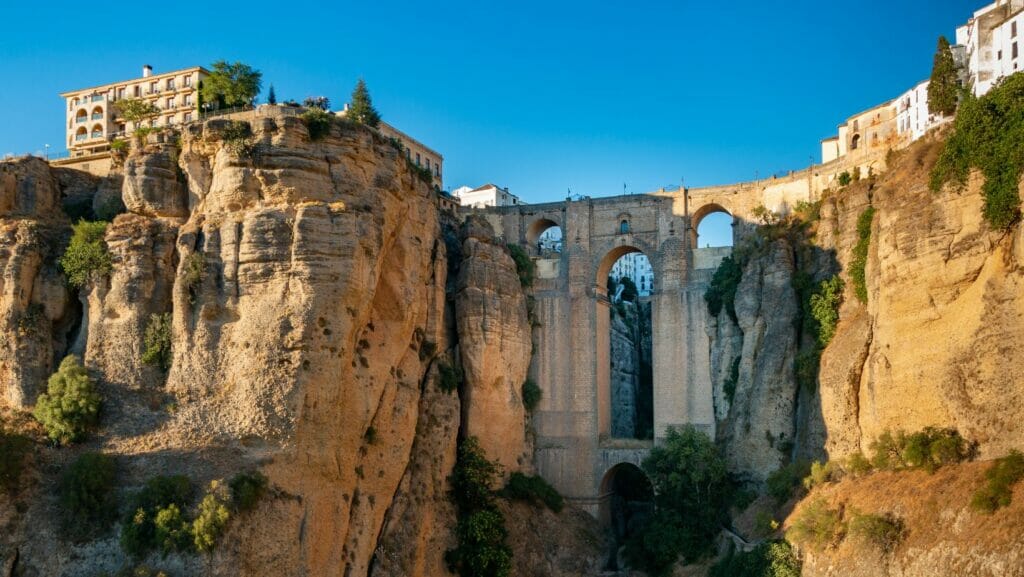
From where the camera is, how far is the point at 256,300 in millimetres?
37656

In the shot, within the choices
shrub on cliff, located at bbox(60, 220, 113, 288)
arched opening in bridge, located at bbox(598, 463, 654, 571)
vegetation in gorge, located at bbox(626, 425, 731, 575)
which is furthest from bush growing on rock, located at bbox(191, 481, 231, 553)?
arched opening in bridge, located at bbox(598, 463, 654, 571)

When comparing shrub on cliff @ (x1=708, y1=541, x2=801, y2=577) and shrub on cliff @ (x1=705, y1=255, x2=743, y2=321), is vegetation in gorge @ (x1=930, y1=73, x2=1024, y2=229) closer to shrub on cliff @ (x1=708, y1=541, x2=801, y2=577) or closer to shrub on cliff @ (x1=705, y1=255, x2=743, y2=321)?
shrub on cliff @ (x1=705, y1=255, x2=743, y2=321)

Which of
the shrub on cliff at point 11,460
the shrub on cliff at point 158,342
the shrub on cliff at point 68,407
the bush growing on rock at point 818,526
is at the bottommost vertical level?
the bush growing on rock at point 818,526

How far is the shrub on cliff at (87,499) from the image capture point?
107ft

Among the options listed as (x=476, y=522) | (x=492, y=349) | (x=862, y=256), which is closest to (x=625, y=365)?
(x=492, y=349)

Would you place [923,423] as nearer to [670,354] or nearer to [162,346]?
[670,354]

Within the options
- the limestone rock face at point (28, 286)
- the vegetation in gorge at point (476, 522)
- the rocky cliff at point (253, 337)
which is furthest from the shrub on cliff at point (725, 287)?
the limestone rock face at point (28, 286)

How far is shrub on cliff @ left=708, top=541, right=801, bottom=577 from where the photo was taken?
3912 centimetres

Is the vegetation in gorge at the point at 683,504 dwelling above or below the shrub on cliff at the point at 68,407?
below

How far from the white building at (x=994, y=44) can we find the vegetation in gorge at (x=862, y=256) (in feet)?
19.9

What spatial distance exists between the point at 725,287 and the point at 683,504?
9769 mm

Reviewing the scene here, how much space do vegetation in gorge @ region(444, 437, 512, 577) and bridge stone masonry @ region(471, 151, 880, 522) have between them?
6.39 metres

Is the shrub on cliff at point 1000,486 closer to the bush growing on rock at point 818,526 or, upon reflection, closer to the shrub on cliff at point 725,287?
the bush growing on rock at point 818,526

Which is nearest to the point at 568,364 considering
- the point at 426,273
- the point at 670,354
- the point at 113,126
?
the point at 670,354
